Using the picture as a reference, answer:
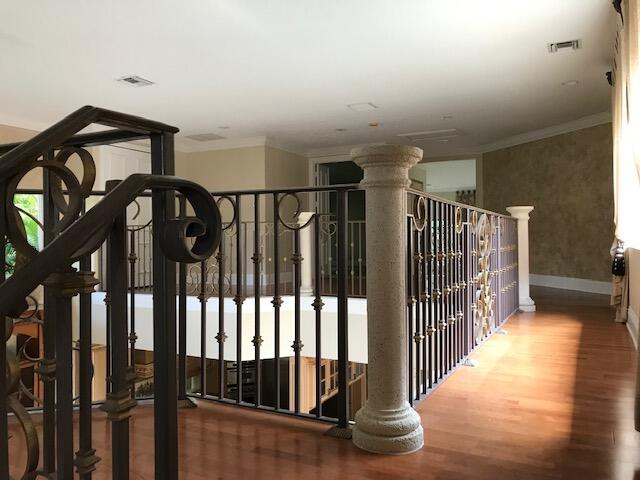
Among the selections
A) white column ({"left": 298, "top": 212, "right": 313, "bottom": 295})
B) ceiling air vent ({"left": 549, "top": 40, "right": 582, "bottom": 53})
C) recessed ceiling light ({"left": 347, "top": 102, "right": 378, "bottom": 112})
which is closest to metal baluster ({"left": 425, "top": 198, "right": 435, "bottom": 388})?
ceiling air vent ({"left": 549, "top": 40, "right": 582, "bottom": 53})

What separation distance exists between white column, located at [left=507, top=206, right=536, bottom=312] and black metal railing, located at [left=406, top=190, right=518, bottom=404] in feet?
3.71

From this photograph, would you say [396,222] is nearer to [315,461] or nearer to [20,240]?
[315,461]

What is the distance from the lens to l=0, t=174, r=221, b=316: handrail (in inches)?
27.3

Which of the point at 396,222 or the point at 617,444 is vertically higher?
the point at 396,222

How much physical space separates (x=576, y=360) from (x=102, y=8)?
158 inches

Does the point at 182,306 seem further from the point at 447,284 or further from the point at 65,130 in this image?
the point at 65,130

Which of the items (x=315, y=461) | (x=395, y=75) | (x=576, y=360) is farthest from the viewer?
(x=395, y=75)

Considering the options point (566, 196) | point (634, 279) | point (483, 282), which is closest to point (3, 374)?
point (483, 282)

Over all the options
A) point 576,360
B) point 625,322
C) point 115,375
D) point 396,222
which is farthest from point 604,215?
point 115,375

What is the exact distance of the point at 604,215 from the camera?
7.58m

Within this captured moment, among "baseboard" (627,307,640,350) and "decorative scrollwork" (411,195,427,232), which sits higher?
"decorative scrollwork" (411,195,427,232)

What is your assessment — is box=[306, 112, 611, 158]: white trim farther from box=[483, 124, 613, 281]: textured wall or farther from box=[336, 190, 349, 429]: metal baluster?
box=[336, 190, 349, 429]: metal baluster

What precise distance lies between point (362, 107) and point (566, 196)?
151 inches

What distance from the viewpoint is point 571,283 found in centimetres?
806
